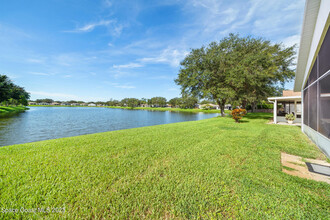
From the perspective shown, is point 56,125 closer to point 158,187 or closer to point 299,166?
point 158,187

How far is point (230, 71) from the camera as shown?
1335 centimetres

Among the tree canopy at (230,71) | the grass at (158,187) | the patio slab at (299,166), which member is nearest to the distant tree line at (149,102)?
the tree canopy at (230,71)

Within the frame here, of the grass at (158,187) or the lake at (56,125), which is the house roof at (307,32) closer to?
the grass at (158,187)

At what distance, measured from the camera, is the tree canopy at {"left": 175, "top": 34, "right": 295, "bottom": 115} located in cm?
1335

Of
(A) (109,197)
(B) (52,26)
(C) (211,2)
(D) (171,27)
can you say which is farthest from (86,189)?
(D) (171,27)

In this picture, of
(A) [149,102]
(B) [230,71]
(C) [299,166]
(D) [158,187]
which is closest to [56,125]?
(D) [158,187]

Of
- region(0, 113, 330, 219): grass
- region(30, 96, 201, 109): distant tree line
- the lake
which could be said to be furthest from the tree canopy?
region(30, 96, 201, 109): distant tree line

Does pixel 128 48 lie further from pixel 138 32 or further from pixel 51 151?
pixel 51 151

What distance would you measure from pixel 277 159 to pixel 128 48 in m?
19.4

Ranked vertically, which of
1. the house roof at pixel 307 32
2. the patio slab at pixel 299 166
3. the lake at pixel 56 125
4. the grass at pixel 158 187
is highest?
the house roof at pixel 307 32

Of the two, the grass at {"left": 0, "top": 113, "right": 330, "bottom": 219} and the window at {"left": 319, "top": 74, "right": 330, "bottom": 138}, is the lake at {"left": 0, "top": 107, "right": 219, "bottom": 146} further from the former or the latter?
the window at {"left": 319, "top": 74, "right": 330, "bottom": 138}

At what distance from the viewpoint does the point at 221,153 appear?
12.0 ft

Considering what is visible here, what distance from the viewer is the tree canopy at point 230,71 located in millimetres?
13352

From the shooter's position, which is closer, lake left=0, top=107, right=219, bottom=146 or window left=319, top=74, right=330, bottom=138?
window left=319, top=74, right=330, bottom=138
